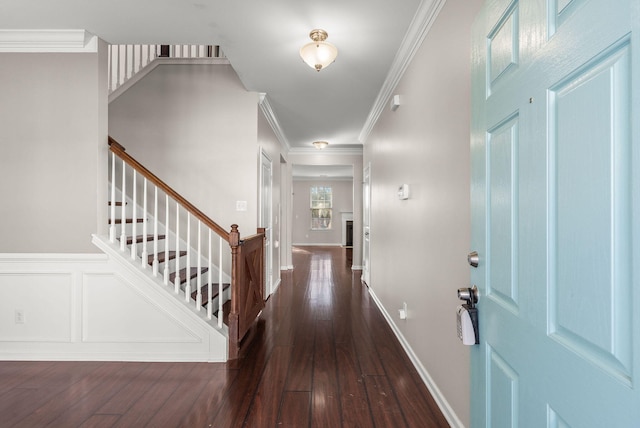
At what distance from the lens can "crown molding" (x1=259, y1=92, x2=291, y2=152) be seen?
156 inches

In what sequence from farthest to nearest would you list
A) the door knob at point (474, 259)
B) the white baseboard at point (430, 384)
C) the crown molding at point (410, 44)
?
the crown molding at point (410, 44) → the white baseboard at point (430, 384) → the door knob at point (474, 259)

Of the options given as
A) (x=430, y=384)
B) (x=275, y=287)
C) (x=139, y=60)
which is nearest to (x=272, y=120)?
(x=139, y=60)

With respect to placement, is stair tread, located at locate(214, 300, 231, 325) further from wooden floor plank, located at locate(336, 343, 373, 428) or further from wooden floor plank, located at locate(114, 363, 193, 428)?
wooden floor plank, located at locate(336, 343, 373, 428)

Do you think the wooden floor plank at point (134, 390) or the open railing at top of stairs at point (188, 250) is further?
the open railing at top of stairs at point (188, 250)

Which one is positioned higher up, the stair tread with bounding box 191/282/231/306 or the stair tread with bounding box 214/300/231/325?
the stair tread with bounding box 191/282/231/306

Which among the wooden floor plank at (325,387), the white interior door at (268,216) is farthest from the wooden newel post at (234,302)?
the white interior door at (268,216)

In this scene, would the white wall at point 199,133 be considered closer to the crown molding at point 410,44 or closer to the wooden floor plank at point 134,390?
the crown molding at point 410,44

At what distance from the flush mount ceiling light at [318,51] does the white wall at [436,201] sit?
663 mm

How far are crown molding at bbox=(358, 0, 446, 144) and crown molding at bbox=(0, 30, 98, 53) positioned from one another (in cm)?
250

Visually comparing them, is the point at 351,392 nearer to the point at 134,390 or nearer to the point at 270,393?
the point at 270,393

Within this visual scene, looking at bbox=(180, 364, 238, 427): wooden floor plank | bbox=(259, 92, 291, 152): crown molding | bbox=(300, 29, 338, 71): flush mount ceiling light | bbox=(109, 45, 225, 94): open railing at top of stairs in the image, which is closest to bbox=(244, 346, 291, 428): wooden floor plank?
bbox=(180, 364, 238, 427): wooden floor plank

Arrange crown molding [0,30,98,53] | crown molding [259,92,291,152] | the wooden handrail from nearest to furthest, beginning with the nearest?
crown molding [0,30,98,53] < the wooden handrail < crown molding [259,92,291,152]

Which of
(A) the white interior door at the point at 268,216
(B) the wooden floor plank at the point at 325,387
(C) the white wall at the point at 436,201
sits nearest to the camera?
(C) the white wall at the point at 436,201

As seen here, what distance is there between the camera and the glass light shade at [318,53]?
8.14ft
